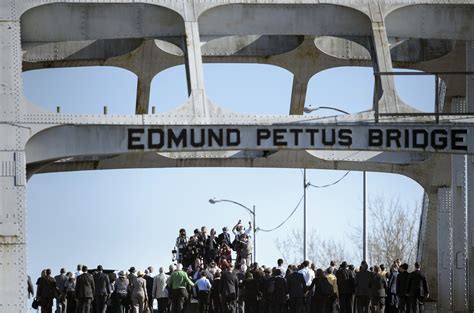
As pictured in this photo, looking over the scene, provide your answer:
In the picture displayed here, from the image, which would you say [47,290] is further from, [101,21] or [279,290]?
[101,21]

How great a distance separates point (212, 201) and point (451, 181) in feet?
103

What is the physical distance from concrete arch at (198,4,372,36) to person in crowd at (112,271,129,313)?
694 centimetres

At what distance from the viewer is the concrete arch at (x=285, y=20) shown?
43969 millimetres

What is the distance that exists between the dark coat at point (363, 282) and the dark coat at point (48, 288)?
780cm

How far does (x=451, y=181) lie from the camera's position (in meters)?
48.0

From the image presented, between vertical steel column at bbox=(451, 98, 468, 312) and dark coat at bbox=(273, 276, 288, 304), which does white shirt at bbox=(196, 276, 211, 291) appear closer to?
dark coat at bbox=(273, 276, 288, 304)

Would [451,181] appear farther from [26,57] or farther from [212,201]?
[212,201]

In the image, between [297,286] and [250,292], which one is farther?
[250,292]

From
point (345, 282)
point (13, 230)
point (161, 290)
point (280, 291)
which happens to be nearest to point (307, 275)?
point (345, 282)

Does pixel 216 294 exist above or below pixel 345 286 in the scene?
below

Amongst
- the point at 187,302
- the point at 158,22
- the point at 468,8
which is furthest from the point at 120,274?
the point at 468,8

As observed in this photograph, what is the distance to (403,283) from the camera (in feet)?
143

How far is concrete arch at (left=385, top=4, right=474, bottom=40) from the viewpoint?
44.3 metres

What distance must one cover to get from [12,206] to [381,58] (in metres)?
9.86
